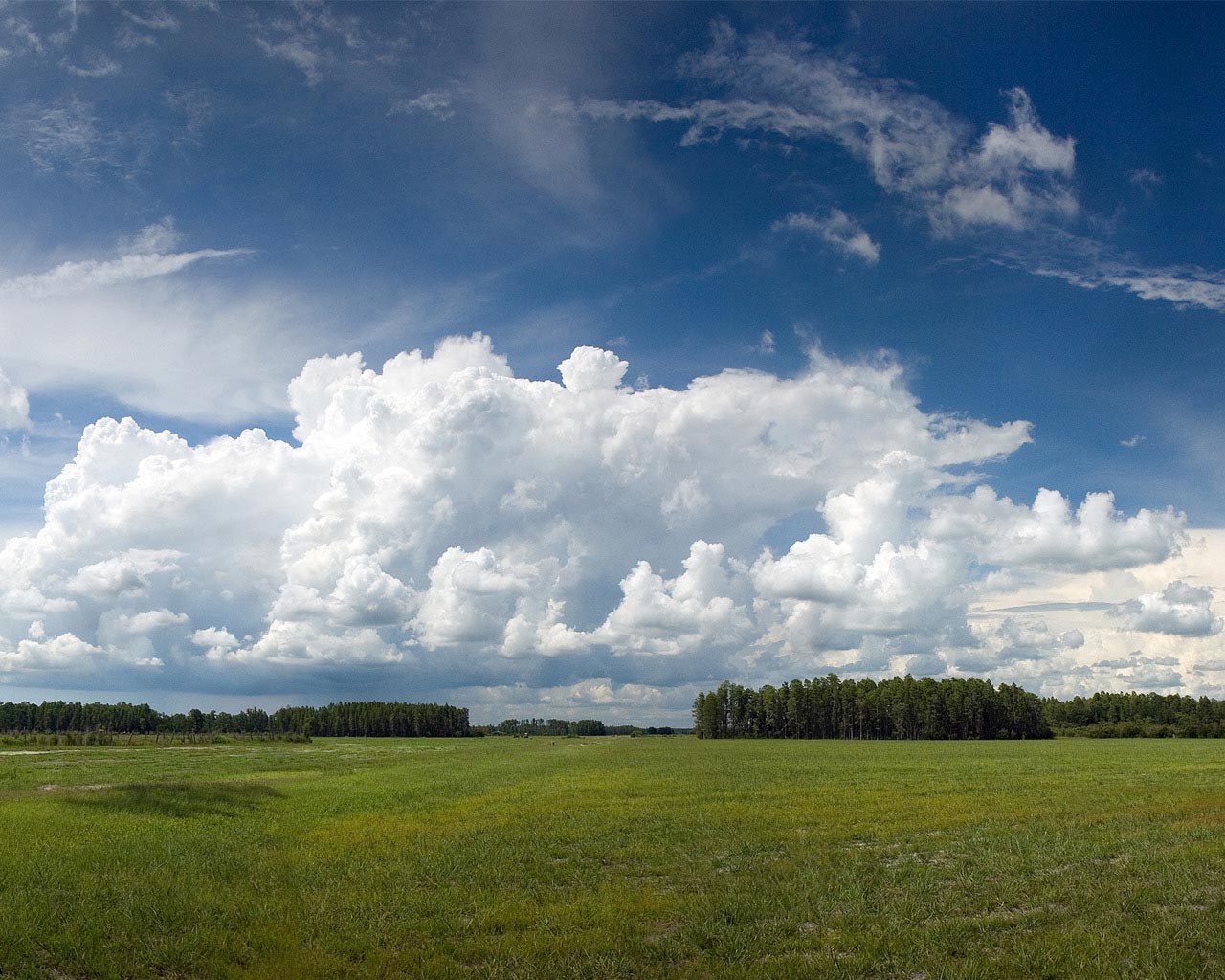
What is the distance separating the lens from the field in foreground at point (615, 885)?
14.1 m

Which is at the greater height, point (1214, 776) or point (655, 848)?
point (655, 848)

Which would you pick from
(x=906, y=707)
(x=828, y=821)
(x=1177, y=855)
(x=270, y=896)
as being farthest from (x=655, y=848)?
(x=906, y=707)

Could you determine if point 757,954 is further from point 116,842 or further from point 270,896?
point 116,842

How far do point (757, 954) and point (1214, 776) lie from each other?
A: 50.6m

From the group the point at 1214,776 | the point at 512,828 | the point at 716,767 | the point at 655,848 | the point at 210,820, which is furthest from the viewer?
the point at 716,767

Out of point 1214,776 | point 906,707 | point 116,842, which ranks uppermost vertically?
point 116,842

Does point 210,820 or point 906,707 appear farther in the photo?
point 906,707

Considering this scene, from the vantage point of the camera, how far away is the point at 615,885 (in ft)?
63.5

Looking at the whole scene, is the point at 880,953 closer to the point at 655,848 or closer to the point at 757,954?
the point at 757,954

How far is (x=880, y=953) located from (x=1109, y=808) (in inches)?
954

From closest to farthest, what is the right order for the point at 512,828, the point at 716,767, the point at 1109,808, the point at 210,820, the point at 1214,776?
the point at 512,828
the point at 210,820
the point at 1109,808
the point at 1214,776
the point at 716,767

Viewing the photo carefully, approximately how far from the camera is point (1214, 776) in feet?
165

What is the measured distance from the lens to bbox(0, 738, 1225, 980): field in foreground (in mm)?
14094

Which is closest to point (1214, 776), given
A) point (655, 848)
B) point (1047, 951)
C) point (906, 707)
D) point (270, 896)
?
point (655, 848)
